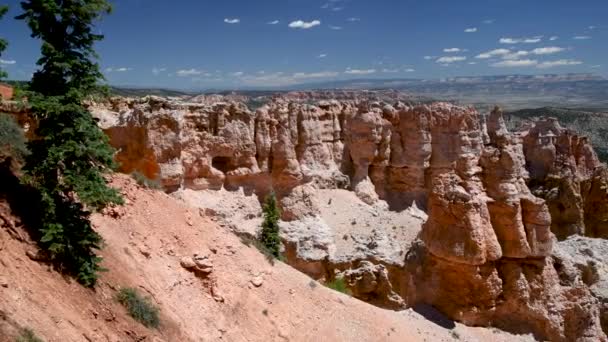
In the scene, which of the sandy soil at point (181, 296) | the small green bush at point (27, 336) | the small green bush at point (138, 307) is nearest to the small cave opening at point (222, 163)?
the sandy soil at point (181, 296)

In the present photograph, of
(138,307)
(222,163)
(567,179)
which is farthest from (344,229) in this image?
(138,307)

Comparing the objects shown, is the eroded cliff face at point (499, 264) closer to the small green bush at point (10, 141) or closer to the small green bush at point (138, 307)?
the small green bush at point (138, 307)

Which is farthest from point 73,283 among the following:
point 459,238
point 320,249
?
point 320,249

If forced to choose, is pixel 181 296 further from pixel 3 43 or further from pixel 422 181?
pixel 422 181

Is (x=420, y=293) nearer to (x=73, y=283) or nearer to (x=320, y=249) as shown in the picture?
(x=320, y=249)

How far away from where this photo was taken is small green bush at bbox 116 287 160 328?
11.1 meters

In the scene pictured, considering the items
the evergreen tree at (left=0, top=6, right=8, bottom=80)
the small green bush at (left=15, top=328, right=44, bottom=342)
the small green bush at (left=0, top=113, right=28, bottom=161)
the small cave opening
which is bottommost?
the small cave opening

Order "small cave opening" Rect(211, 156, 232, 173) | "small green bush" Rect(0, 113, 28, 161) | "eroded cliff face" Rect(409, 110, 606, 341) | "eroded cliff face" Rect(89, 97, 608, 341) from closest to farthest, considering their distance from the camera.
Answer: "small green bush" Rect(0, 113, 28, 161)
"eroded cliff face" Rect(409, 110, 606, 341)
"eroded cliff face" Rect(89, 97, 608, 341)
"small cave opening" Rect(211, 156, 232, 173)

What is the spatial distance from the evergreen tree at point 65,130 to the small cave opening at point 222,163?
23754 millimetres

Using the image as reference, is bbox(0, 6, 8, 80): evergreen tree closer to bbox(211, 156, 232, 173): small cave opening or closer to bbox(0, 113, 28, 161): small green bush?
bbox(0, 113, 28, 161): small green bush

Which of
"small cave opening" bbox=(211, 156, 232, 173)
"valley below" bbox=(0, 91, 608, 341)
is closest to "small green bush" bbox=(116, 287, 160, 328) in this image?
"valley below" bbox=(0, 91, 608, 341)

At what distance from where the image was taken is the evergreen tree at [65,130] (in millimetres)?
9906

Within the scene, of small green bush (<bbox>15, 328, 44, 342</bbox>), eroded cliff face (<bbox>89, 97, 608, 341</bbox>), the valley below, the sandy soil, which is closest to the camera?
small green bush (<bbox>15, 328, 44, 342</bbox>)

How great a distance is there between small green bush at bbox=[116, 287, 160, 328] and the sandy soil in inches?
8.3
